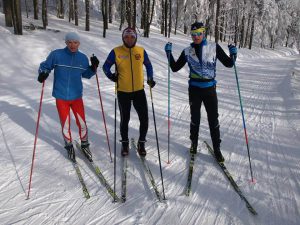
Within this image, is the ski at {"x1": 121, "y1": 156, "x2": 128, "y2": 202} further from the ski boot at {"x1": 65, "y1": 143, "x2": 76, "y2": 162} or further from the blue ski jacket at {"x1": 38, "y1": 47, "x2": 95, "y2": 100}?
the blue ski jacket at {"x1": 38, "y1": 47, "x2": 95, "y2": 100}

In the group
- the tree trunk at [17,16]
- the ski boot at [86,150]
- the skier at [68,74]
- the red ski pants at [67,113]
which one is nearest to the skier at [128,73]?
the skier at [68,74]

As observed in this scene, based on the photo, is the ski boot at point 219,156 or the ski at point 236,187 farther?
the ski boot at point 219,156

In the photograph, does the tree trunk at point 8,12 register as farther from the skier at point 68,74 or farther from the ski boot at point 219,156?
the ski boot at point 219,156

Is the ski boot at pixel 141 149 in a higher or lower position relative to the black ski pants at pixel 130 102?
lower

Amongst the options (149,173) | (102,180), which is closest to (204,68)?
(149,173)

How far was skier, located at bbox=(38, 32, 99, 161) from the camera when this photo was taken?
4715mm

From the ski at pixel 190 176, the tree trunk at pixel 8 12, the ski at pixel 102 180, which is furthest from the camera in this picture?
the tree trunk at pixel 8 12

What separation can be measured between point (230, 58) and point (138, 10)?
3773cm

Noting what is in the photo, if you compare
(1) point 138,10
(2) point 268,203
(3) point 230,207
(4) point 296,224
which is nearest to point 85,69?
(3) point 230,207

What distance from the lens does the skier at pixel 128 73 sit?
4844 millimetres

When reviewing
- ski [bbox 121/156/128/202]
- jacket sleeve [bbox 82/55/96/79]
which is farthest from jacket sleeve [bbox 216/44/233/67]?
ski [bbox 121/156/128/202]

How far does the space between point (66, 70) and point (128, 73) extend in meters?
1.05

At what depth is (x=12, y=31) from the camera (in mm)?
15609

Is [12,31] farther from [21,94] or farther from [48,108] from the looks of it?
[48,108]
